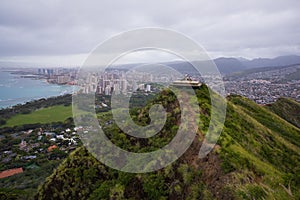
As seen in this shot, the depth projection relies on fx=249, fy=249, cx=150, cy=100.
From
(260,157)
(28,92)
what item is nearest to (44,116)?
(28,92)

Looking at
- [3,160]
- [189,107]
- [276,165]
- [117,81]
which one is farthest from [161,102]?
[117,81]

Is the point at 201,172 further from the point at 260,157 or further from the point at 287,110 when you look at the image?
the point at 287,110

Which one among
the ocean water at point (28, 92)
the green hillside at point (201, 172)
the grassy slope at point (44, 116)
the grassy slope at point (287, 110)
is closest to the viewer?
the green hillside at point (201, 172)

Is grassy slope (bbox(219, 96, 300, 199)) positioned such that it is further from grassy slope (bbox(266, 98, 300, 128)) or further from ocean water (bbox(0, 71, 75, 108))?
ocean water (bbox(0, 71, 75, 108))

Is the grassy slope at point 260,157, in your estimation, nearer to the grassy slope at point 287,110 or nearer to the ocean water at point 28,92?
the grassy slope at point 287,110

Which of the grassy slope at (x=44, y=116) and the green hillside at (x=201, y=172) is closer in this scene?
the green hillside at (x=201, y=172)

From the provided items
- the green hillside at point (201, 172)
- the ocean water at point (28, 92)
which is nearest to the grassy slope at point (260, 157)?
the green hillside at point (201, 172)

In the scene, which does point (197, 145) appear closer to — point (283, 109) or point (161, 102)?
point (161, 102)
